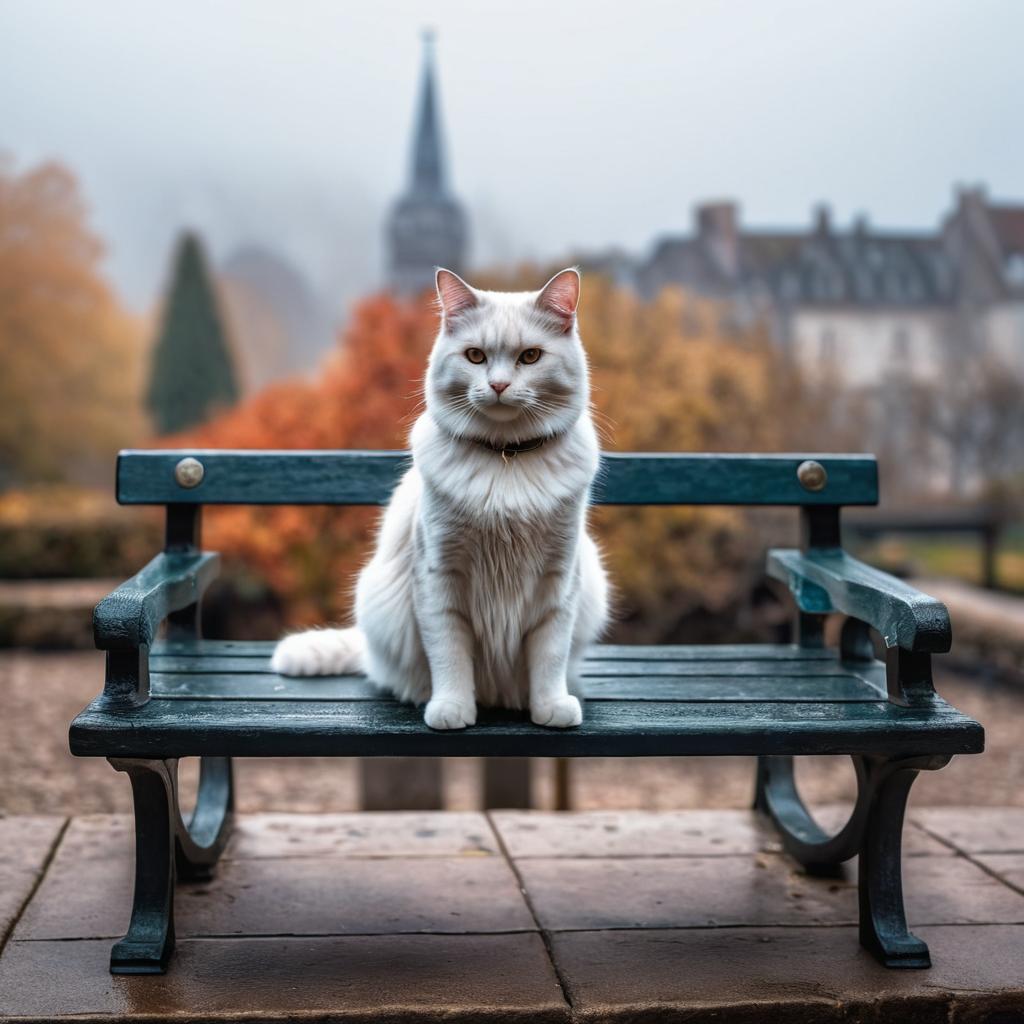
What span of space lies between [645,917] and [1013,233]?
12.3 meters

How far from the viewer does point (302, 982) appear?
220 cm

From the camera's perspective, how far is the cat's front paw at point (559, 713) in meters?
2.17

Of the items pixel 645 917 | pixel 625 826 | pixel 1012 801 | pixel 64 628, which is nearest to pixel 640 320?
pixel 1012 801

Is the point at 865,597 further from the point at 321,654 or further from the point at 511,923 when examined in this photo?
the point at 321,654

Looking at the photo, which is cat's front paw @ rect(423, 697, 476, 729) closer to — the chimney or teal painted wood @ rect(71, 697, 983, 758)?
teal painted wood @ rect(71, 697, 983, 758)

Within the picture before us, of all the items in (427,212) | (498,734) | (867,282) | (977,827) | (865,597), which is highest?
(427,212)

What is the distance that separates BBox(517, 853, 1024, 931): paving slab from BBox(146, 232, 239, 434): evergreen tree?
19.0 meters

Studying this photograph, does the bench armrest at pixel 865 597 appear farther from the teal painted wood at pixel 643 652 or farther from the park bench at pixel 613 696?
the teal painted wood at pixel 643 652

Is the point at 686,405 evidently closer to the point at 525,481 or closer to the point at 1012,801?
the point at 1012,801

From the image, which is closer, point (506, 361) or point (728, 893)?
point (506, 361)

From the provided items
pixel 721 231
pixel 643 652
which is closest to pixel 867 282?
pixel 721 231

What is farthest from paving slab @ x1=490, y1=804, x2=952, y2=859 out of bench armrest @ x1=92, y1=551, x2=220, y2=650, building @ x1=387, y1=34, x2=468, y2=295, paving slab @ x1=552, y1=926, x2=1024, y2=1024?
building @ x1=387, y1=34, x2=468, y2=295

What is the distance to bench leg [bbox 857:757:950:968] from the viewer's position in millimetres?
2305

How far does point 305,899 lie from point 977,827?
1.77 metres
